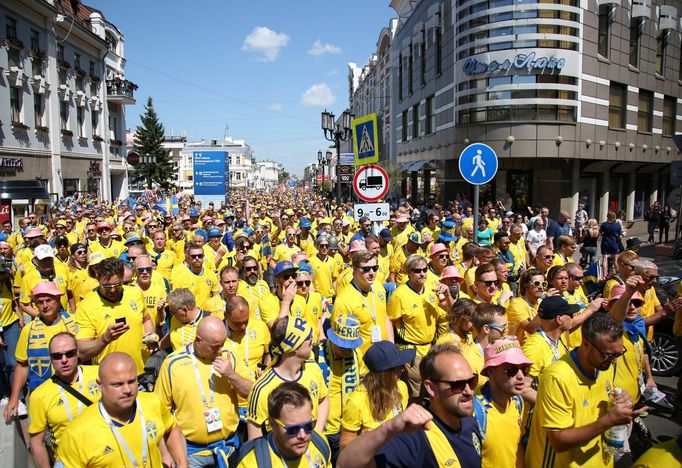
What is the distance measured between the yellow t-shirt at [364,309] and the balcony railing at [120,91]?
3757 centimetres

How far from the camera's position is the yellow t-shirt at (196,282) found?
6754 mm

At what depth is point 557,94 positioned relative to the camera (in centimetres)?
2309

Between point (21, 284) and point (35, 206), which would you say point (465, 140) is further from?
point (21, 284)

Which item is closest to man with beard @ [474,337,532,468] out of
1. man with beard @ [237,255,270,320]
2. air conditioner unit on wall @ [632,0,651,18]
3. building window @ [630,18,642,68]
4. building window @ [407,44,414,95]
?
man with beard @ [237,255,270,320]

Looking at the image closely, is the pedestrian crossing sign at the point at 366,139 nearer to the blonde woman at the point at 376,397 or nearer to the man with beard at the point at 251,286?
the man with beard at the point at 251,286

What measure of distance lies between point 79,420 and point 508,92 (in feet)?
76.6

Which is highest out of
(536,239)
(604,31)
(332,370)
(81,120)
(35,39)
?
(604,31)

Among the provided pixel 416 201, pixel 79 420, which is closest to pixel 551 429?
pixel 79 420

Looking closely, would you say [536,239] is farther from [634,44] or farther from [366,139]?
[634,44]

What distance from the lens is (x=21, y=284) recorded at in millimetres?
6871

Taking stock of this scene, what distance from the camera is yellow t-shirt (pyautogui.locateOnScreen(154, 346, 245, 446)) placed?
3564 millimetres

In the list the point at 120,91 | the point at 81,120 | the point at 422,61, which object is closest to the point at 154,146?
the point at 120,91

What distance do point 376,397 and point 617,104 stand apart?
28420 millimetres

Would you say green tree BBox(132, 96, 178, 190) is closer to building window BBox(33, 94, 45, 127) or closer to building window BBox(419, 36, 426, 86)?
building window BBox(33, 94, 45, 127)
